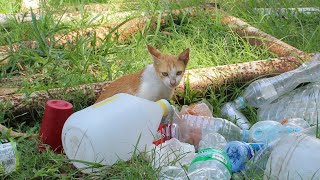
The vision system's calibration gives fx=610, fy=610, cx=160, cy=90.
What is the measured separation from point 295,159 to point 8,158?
1.34 m

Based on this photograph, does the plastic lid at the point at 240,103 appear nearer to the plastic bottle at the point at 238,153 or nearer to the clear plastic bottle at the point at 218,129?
the clear plastic bottle at the point at 218,129

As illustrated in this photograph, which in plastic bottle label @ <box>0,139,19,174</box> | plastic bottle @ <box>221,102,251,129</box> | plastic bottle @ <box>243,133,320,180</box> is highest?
plastic bottle @ <box>243,133,320,180</box>

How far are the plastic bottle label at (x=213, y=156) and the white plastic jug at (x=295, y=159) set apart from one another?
20cm

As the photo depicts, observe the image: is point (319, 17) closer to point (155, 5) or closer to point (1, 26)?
point (155, 5)

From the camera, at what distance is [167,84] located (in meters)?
3.60

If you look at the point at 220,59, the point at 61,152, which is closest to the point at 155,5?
the point at 220,59

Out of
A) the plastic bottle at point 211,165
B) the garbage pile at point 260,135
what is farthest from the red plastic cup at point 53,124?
the plastic bottle at point 211,165

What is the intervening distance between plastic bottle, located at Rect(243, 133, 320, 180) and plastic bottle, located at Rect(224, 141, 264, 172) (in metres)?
0.15

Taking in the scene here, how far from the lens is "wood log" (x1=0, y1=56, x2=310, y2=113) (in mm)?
3539

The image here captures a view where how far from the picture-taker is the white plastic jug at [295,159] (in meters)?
2.54

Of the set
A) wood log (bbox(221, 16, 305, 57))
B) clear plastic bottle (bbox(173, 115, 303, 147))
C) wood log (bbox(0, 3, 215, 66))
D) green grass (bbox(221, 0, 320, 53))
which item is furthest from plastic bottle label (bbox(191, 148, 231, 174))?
green grass (bbox(221, 0, 320, 53))

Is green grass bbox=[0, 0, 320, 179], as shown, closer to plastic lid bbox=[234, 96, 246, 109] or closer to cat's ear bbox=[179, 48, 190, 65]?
plastic lid bbox=[234, 96, 246, 109]

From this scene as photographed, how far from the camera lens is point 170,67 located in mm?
3592

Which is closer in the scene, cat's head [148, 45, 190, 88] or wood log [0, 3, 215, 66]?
cat's head [148, 45, 190, 88]
